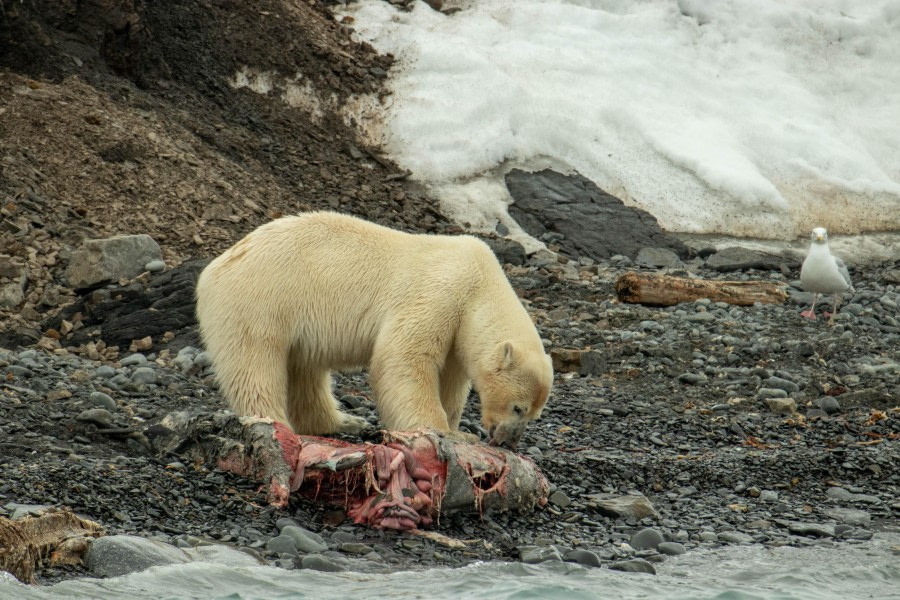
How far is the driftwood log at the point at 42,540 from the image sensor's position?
4465 mm

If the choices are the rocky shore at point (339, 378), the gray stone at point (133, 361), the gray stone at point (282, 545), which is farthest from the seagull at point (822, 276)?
the gray stone at point (282, 545)

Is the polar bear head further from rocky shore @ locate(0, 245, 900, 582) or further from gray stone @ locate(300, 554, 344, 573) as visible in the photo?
gray stone @ locate(300, 554, 344, 573)

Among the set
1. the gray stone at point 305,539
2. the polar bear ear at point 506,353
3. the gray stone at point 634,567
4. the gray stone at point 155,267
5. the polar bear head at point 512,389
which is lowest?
the gray stone at point 155,267

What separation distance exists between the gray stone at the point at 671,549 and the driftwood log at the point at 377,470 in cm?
78

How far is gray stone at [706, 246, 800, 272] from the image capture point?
1509 cm

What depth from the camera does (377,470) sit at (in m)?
5.87

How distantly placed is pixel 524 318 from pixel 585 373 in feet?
10.2

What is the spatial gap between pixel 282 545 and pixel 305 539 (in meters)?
0.14

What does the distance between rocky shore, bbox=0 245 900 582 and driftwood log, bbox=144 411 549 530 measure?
10 centimetres

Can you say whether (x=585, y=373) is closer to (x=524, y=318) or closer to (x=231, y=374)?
(x=524, y=318)

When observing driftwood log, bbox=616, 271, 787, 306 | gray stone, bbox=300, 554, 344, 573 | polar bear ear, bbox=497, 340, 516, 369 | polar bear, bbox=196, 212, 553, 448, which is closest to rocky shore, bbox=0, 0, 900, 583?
gray stone, bbox=300, 554, 344, 573

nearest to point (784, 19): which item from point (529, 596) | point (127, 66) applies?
point (127, 66)

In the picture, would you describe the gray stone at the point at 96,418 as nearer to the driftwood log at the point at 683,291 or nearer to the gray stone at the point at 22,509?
the gray stone at the point at 22,509

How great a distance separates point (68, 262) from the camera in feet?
37.7
